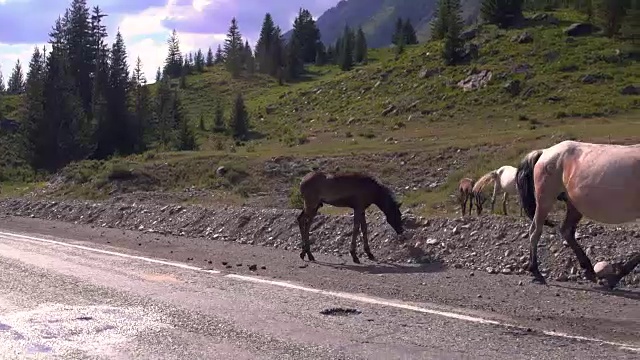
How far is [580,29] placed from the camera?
227ft

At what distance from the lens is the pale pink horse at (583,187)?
9.77 meters

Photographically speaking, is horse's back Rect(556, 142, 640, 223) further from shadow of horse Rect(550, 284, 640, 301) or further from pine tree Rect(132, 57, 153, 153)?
pine tree Rect(132, 57, 153, 153)

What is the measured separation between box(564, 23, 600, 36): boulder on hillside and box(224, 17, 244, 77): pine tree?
6904 cm

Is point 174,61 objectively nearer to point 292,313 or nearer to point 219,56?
point 219,56

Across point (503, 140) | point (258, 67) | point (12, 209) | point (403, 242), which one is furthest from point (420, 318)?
point (258, 67)

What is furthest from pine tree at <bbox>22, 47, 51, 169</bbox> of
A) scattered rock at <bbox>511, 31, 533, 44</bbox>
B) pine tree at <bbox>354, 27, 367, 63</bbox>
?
pine tree at <bbox>354, 27, 367, 63</bbox>

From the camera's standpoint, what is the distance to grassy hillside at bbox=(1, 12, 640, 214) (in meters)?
29.8

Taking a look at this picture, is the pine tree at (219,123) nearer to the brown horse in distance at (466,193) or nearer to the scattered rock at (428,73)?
the scattered rock at (428,73)

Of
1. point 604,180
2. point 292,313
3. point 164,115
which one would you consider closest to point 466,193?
point 604,180

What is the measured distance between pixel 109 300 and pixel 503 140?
26.2 m

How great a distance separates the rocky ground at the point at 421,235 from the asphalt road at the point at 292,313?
66 cm

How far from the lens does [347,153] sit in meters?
35.0

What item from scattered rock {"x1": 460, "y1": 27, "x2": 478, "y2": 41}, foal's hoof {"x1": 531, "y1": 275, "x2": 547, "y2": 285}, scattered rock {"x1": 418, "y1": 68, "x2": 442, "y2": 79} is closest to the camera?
foal's hoof {"x1": 531, "y1": 275, "x2": 547, "y2": 285}

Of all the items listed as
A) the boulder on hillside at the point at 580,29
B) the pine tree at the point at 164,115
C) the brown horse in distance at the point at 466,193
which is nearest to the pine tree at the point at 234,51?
the pine tree at the point at 164,115
